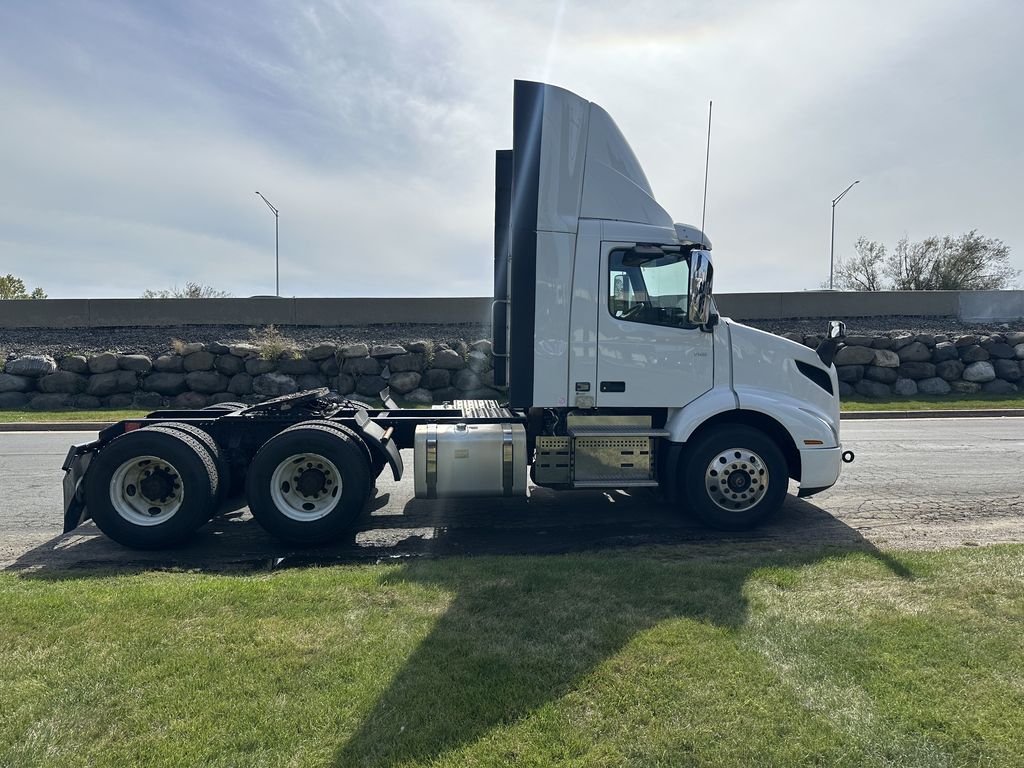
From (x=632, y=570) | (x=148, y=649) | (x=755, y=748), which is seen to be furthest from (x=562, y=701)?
(x=148, y=649)

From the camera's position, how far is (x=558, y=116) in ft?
18.4

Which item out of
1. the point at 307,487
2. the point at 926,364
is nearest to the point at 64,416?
the point at 307,487

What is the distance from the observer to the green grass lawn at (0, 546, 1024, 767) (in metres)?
2.43

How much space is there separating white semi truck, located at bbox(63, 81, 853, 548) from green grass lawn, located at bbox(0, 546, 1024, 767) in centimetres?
136

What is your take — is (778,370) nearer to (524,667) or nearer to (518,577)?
(518,577)

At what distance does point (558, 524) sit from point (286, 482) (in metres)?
2.66

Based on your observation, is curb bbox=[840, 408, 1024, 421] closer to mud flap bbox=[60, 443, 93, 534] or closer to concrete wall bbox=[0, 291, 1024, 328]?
concrete wall bbox=[0, 291, 1024, 328]

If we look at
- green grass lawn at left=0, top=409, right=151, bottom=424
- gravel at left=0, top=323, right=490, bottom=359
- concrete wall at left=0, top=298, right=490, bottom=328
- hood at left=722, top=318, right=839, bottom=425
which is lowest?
green grass lawn at left=0, top=409, right=151, bottom=424

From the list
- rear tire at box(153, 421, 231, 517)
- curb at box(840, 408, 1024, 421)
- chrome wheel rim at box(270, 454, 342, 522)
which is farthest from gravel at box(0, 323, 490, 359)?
chrome wheel rim at box(270, 454, 342, 522)

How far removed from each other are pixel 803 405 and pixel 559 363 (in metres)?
2.50

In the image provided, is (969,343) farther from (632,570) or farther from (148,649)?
(148,649)

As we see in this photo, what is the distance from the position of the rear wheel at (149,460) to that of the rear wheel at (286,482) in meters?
0.43

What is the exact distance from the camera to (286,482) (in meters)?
5.50

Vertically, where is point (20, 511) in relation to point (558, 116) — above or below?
below
